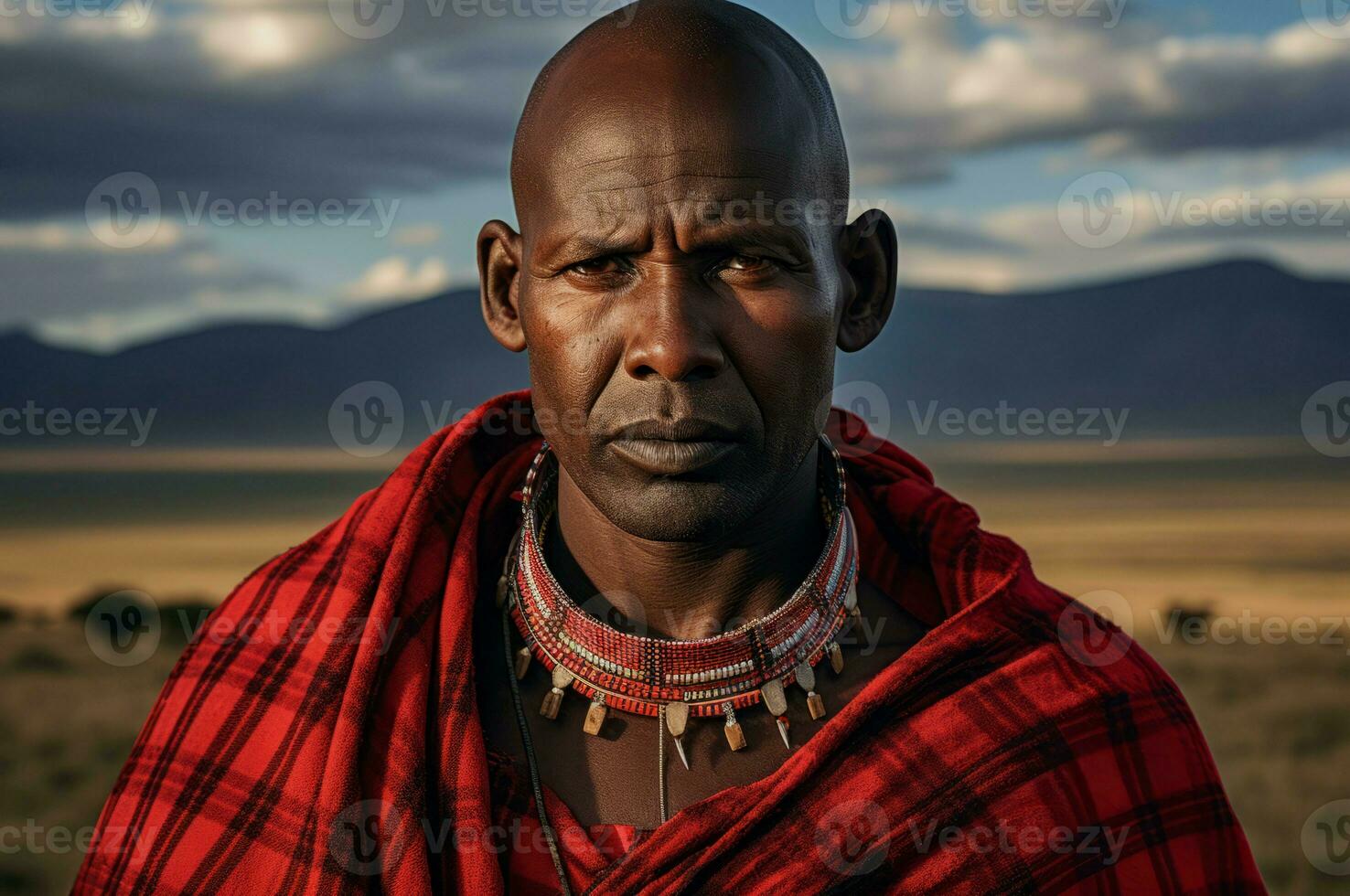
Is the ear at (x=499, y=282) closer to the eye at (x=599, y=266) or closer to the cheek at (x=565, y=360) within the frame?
the cheek at (x=565, y=360)

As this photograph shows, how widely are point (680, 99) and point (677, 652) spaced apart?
1.09m

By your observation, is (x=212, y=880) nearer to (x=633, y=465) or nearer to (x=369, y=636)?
(x=369, y=636)

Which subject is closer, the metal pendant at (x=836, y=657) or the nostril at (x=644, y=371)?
the nostril at (x=644, y=371)

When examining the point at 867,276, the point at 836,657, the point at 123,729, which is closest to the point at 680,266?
the point at 867,276

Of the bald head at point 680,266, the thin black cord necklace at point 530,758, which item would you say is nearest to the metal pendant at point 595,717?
the thin black cord necklace at point 530,758

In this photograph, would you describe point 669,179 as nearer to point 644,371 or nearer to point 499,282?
point 644,371

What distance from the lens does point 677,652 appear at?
2678 mm

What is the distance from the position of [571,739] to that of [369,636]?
468mm

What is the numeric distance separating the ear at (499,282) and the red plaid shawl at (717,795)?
1.28 ft

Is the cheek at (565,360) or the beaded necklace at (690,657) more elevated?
the cheek at (565,360)

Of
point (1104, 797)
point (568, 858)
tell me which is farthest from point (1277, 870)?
point (568, 858)

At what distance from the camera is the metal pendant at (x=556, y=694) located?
2727 millimetres

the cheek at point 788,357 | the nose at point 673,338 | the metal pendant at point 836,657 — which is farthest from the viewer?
the metal pendant at point 836,657

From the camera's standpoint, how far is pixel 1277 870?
335 inches
